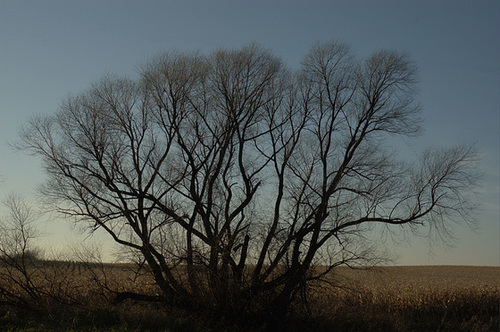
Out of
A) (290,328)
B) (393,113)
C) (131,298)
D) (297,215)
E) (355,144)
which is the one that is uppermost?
(393,113)

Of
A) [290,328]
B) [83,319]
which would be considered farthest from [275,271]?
[83,319]

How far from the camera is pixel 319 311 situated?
56.7ft

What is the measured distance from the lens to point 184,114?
17984mm

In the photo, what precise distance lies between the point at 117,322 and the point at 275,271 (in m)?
5.42

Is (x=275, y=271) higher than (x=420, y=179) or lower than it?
lower

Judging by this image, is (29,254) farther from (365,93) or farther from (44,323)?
(365,93)

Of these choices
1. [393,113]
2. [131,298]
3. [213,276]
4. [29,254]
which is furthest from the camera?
[393,113]

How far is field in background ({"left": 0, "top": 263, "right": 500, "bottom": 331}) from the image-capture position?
46.6ft

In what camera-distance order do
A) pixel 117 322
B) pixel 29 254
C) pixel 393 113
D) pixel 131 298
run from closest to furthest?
pixel 117 322 < pixel 131 298 < pixel 29 254 < pixel 393 113

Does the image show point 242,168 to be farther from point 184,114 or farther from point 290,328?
point 290,328

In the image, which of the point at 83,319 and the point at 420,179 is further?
the point at 420,179

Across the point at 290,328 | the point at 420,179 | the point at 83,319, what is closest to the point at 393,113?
the point at 420,179

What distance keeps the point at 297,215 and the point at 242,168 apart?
2.69 meters

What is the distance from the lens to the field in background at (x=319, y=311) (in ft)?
46.6
